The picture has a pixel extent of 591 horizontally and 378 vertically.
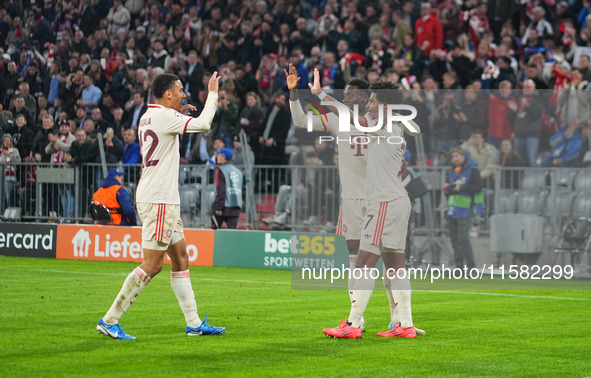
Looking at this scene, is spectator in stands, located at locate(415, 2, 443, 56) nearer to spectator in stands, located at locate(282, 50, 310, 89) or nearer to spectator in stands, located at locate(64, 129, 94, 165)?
spectator in stands, located at locate(282, 50, 310, 89)

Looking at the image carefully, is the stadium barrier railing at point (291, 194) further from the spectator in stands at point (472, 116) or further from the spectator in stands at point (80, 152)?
the spectator in stands at point (472, 116)

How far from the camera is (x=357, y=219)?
9805 mm

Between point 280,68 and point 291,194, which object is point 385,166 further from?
point 280,68

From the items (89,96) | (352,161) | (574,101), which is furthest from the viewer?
(89,96)

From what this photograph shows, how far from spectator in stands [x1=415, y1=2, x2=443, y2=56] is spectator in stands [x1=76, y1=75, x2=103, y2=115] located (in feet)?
27.3

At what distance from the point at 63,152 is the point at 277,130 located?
471cm

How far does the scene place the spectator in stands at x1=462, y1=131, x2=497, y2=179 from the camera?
17.3 metres

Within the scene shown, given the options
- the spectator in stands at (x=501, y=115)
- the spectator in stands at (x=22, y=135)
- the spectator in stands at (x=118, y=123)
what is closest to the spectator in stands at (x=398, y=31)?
the spectator in stands at (x=501, y=115)

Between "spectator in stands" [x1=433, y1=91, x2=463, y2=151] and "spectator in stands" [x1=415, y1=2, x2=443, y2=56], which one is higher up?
"spectator in stands" [x1=415, y1=2, x2=443, y2=56]

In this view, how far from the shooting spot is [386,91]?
919cm

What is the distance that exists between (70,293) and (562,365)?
7.11m

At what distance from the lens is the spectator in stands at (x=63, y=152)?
20.1m

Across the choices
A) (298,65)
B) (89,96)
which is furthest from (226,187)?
(89,96)

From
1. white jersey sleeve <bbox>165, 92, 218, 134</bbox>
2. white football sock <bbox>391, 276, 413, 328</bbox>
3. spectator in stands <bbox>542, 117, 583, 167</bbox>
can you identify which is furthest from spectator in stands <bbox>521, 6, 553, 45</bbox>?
white jersey sleeve <bbox>165, 92, 218, 134</bbox>
